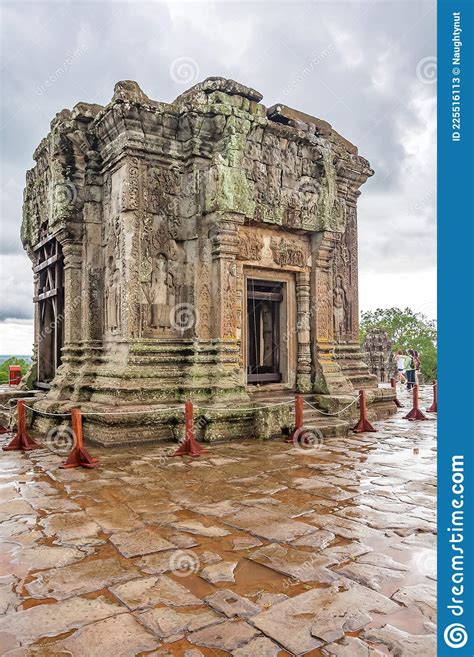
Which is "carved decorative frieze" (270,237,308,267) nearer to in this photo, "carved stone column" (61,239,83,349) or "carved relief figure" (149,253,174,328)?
"carved relief figure" (149,253,174,328)

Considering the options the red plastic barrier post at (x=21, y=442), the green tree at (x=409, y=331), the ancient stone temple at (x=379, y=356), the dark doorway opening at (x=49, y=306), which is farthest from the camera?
the green tree at (x=409, y=331)

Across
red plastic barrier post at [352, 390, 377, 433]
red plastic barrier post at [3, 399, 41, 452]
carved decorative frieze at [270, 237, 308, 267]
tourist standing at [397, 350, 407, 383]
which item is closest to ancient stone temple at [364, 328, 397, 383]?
tourist standing at [397, 350, 407, 383]

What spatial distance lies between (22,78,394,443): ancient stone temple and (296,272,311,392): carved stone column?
1.3 inches

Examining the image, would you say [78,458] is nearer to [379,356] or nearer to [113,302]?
[113,302]

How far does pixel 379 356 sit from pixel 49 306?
1378 cm

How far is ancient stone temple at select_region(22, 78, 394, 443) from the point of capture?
827cm

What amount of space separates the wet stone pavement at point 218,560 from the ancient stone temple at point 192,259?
2170 mm

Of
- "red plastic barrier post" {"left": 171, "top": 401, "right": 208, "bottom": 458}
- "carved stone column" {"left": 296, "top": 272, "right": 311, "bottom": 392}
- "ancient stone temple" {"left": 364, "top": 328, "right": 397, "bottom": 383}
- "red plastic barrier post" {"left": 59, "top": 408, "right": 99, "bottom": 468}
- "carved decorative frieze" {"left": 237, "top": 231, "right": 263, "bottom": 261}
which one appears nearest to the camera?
"red plastic barrier post" {"left": 59, "top": 408, "right": 99, "bottom": 468}

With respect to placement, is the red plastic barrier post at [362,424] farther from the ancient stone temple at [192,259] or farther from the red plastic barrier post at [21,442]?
the red plastic barrier post at [21,442]

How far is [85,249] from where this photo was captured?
948 cm

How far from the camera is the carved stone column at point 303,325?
10.2m

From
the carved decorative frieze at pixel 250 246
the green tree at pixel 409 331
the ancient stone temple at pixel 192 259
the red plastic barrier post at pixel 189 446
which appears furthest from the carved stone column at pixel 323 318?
the green tree at pixel 409 331

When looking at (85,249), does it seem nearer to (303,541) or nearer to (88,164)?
(88,164)

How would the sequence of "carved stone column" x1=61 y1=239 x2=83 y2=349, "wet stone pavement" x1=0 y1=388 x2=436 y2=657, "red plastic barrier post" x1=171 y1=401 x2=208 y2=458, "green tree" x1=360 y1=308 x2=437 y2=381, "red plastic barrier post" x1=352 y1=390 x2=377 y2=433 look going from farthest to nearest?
"green tree" x1=360 y1=308 x2=437 y2=381 → "carved stone column" x1=61 y1=239 x2=83 y2=349 → "red plastic barrier post" x1=352 y1=390 x2=377 y2=433 → "red plastic barrier post" x1=171 y1=401 x2=208 y2=458 → "wet stone pavement" x1=0 y1=388 x2=436 y2=657
